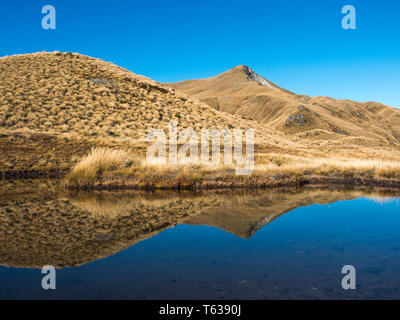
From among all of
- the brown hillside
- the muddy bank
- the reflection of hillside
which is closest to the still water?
the reflection of hillside

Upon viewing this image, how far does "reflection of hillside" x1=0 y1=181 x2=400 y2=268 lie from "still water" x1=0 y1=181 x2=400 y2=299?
0.11ft

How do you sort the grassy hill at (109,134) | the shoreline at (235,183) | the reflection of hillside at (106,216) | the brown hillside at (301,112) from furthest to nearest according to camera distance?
the brown hillside at (301,112)
the grassy hill at (109,134)
the shoreline at (235,183)
the reflection of hillside at (106,216)

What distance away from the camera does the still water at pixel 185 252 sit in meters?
5.68

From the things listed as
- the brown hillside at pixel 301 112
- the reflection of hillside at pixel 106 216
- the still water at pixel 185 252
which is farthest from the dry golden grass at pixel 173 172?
the brown hillside at pixel 301 112

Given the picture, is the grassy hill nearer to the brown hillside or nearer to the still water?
the still water

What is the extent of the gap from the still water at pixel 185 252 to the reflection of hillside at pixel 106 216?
0.03 metres

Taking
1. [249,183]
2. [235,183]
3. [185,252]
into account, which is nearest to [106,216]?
[185,252]

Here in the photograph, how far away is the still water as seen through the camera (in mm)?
5684

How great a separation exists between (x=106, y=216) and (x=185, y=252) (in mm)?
4146

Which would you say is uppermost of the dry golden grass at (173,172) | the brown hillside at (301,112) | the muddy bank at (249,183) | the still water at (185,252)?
the brown hillside at (301,112)

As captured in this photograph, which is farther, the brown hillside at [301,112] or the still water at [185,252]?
the brown hillside at [301,112]

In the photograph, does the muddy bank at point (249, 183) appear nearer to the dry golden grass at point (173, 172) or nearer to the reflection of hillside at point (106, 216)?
the dry golden grass at point (173, 172)

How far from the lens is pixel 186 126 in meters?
→ 40.5
